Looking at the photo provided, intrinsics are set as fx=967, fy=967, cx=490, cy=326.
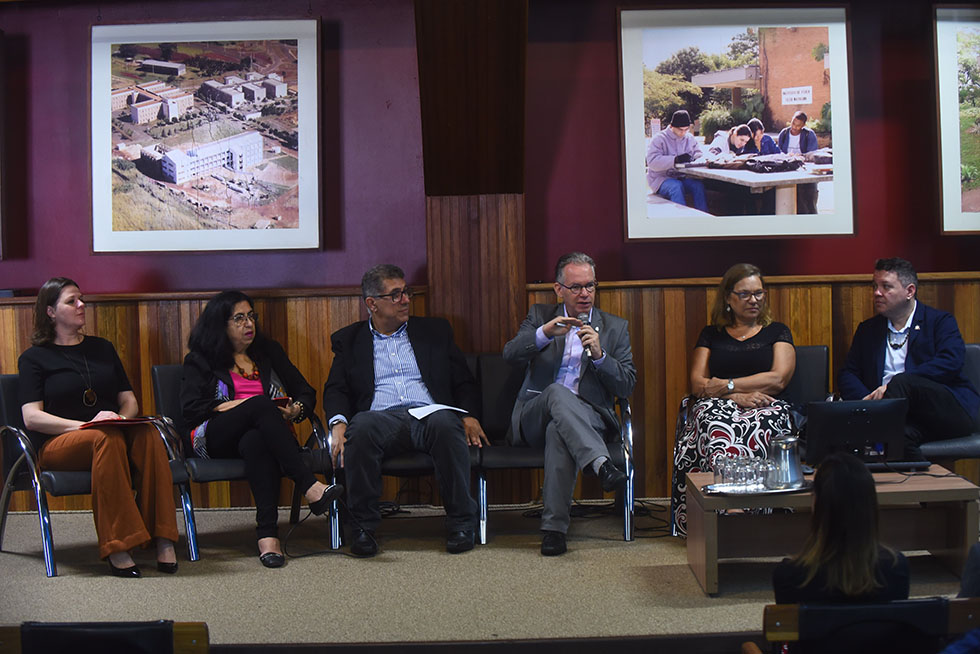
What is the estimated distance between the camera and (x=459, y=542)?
4371 mm

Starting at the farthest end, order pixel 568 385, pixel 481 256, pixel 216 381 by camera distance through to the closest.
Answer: pixel 481 256, pixel 568 385, pixel 216 381

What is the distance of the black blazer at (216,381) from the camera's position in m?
4.58

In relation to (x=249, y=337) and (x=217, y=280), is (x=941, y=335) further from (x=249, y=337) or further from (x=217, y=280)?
(x=217, y=280)

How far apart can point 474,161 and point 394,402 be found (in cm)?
136

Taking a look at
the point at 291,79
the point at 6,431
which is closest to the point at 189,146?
the point at 291,79

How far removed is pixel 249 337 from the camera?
4.79 meters

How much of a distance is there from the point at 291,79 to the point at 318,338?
4.98ft

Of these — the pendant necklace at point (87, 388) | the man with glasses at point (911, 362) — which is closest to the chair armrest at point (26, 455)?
the pendant necklace at point (87, 388)

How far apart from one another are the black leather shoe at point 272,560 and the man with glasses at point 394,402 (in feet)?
1.10

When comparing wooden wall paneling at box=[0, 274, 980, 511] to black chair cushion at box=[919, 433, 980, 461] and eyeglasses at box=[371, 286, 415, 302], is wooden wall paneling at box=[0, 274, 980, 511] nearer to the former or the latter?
eyeglasses at box=[371, 286, 415, 302]

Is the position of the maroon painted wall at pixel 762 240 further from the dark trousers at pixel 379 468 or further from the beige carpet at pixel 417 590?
the beige carpet at pixel 417 590

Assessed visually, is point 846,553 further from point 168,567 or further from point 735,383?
point 168,567

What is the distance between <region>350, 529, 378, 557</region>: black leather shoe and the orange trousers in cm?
78

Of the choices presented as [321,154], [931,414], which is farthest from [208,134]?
[931,414]
